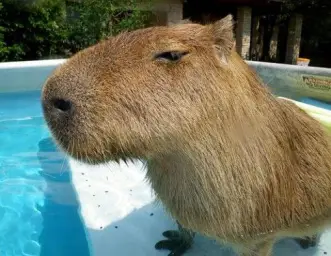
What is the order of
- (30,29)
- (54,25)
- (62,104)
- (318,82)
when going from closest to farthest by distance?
1. (62,104)
2. (318,82)
3. (30,29)
4. (54,25)

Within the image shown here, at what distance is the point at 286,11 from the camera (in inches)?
481

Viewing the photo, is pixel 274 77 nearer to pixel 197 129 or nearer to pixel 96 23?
pixel 96 23

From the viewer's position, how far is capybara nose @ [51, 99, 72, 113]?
142 cm

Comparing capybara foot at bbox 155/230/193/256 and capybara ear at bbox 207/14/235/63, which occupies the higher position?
capybara ear at bbox 207/14/235/63

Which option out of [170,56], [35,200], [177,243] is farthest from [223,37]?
[35,200]

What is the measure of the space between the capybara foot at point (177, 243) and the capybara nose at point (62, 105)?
144 centimetres

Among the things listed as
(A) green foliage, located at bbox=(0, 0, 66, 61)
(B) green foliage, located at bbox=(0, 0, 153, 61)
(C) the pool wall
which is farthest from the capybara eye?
(A) green foliage, located at bbox=(0, 0, 66, 61)

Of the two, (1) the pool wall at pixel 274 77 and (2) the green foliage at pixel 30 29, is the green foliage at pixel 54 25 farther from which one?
(1) the pool wall at pixel 274 77

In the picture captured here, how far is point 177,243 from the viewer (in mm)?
2686

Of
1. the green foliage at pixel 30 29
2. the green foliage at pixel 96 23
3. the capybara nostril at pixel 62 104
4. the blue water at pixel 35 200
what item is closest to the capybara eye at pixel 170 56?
the capybara nostril at pixel 62 104

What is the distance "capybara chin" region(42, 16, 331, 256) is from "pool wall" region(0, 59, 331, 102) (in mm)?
4200

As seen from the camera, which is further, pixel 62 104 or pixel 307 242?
pixel 307 242

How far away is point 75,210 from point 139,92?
229 centimetres

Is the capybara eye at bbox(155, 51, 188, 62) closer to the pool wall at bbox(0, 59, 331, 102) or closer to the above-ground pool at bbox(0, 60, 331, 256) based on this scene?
the above-ground pool at bbox(0, 60, 331, 256)
